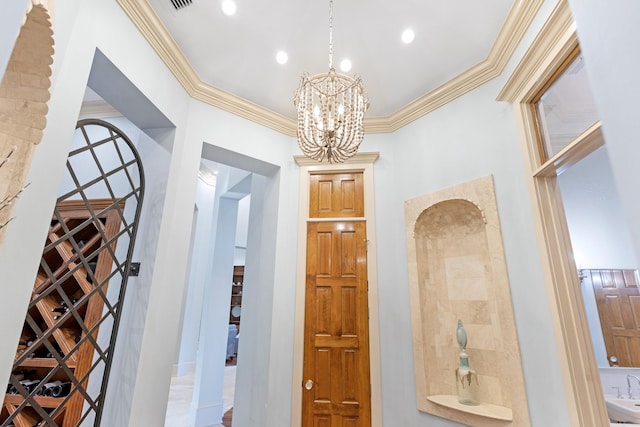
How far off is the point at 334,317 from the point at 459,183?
1.75 meters

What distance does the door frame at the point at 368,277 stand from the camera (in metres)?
2.94

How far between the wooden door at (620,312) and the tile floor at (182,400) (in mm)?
4745

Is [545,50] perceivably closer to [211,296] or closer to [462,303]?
[462,303]

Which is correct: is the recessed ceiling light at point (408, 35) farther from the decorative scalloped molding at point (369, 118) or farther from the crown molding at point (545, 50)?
the crown molding at point (545, 50)

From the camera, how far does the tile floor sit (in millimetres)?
4555

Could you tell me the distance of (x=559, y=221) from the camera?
82.5 inches

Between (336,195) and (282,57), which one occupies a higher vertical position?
(282,57)

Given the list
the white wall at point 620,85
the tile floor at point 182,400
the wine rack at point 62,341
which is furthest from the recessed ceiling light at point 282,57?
the tile floor at point 182,400

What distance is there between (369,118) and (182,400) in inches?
224

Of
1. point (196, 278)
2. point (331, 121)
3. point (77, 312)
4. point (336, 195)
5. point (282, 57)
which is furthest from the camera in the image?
point (196, 278)

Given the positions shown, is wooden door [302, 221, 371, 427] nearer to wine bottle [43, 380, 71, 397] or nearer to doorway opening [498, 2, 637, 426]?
doorway opening [498, 2, 637, 426]

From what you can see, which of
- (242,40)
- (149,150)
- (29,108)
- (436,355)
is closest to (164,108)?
(149,150)

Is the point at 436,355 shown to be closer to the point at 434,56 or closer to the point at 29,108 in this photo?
the point at 434,56

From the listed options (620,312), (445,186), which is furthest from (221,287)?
(620,312)
